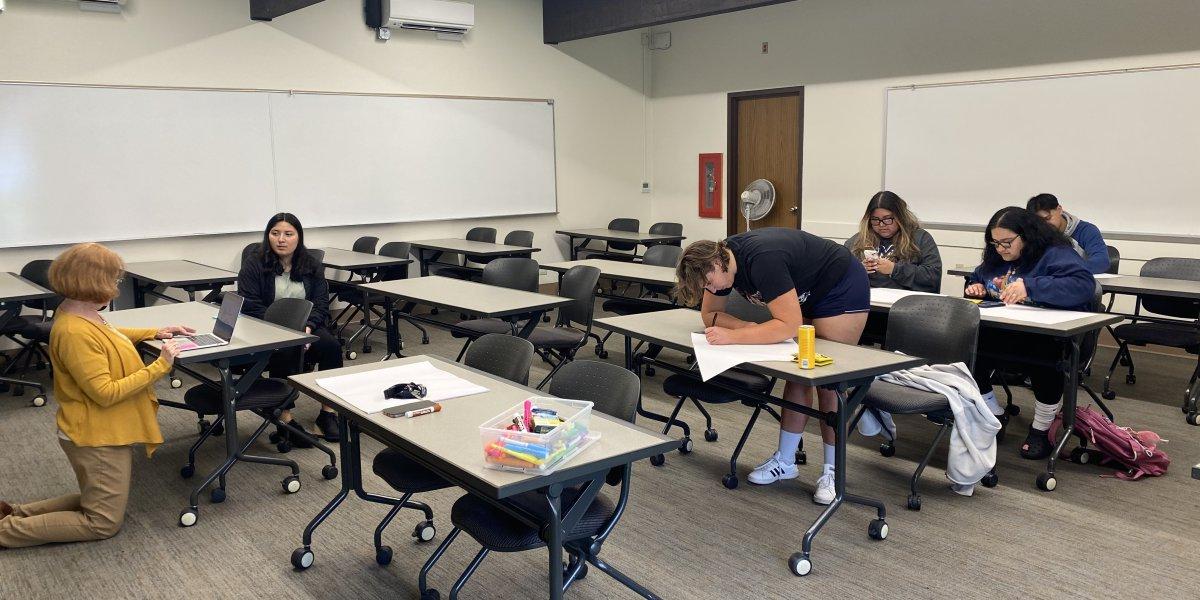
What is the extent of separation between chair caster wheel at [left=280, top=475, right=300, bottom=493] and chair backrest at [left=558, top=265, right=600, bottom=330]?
180 cm

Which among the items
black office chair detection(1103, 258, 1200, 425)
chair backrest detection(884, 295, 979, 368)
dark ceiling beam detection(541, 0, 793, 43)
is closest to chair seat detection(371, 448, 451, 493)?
chair backrest detection(884, 295, 979, 368)

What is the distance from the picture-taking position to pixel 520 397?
2.76 metres

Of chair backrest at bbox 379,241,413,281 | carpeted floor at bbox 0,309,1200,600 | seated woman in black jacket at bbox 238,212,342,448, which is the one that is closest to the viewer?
carpeted floor at bbox 0,309,1200,600

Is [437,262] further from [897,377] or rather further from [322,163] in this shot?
[897,377]

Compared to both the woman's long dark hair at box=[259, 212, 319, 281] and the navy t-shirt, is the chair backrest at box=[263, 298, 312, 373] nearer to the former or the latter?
the woman's long dark hair at box=[259, 212, 319, 281]

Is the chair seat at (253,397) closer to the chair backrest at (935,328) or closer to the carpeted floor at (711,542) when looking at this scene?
the carpeted floor at (711,542)

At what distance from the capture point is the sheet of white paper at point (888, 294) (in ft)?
14.1

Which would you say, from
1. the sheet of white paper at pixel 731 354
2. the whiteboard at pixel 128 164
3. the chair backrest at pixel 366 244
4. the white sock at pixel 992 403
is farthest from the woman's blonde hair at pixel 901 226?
the whiteboard at pixel 128 164

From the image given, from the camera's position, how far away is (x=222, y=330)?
359 cm

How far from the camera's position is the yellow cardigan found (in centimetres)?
303

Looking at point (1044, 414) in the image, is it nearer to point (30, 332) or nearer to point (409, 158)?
point (30, 332)

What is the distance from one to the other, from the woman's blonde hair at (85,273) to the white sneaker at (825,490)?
9.23 feet

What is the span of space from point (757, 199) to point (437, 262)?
3088 millimetres

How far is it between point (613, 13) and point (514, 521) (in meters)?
6.60
